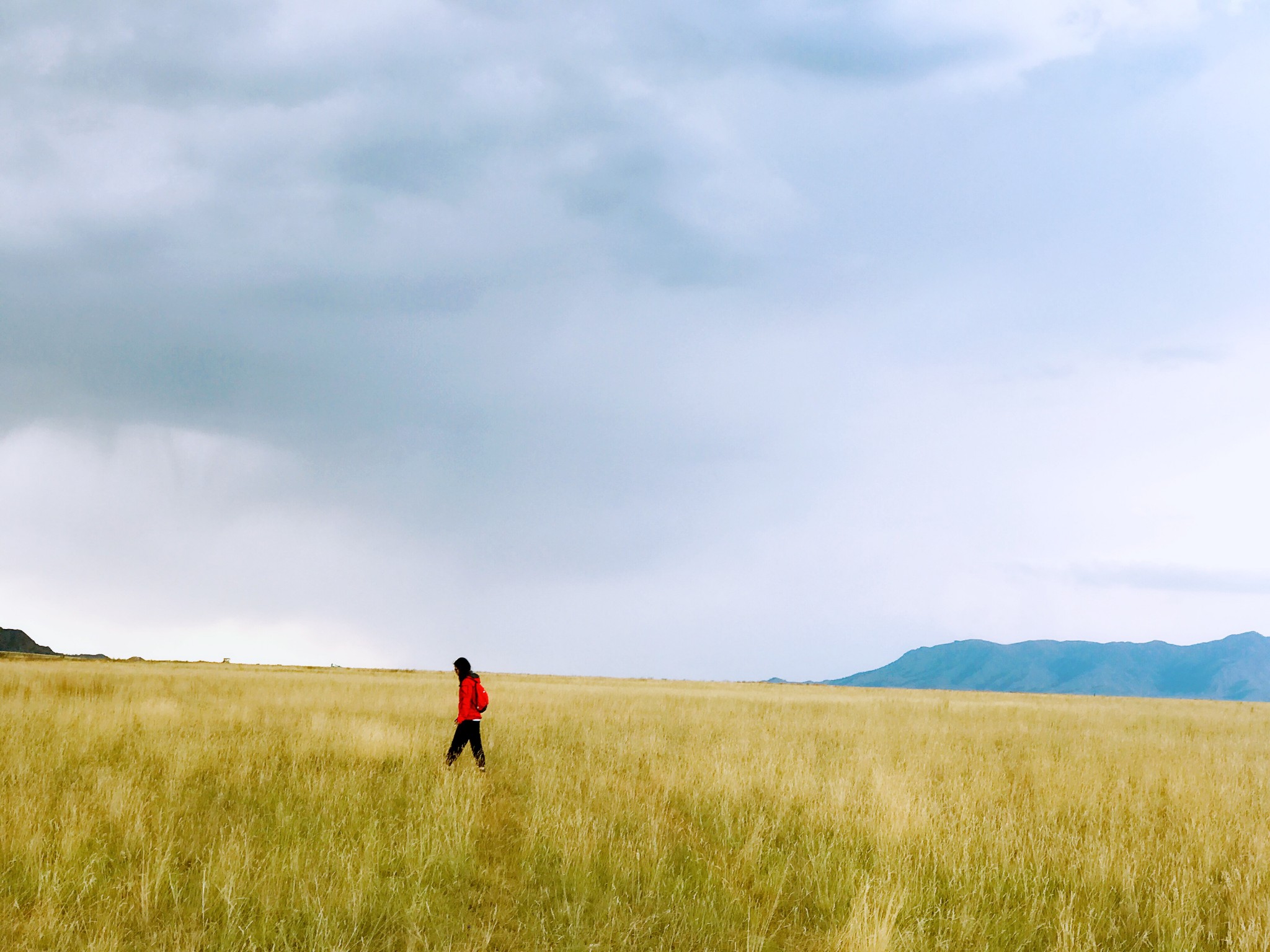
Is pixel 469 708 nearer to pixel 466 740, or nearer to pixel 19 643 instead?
pixel 466 740

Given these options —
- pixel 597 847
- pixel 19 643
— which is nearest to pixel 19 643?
pixel 19 643

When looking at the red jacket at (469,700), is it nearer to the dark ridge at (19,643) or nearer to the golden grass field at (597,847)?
the golden grass field at (597,847)

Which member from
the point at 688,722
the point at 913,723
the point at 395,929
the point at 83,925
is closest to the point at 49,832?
the point at 83,925

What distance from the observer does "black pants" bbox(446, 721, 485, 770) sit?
10.8 m

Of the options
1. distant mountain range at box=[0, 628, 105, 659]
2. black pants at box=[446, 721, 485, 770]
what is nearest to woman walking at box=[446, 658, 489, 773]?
black pants at box=[446, 721, 485, 770]

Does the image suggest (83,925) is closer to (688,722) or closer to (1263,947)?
(1263,947)

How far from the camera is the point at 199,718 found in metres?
16.1

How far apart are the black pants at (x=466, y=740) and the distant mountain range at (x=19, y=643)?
15927 centimetres

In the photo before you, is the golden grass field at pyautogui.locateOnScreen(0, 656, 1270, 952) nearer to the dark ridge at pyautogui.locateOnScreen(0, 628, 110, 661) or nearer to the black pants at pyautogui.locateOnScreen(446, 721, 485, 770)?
the black pants at pyautogui.locateOnScreen(446, 721, 485, 770)

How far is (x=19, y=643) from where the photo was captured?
141m

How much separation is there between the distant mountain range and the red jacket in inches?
6286

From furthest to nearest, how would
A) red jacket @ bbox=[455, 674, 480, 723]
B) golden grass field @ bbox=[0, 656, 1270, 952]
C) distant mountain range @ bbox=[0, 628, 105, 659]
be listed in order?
distant mountain range @ bbox=[0, 628, 105, 659]
red jacket @ bbox=[455, 674, 480, 723]
golden grass field @ bbox=[0, 656, 1270, 952]

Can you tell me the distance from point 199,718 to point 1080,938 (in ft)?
54.1

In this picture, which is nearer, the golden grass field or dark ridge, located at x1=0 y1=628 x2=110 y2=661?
the golden grass field
